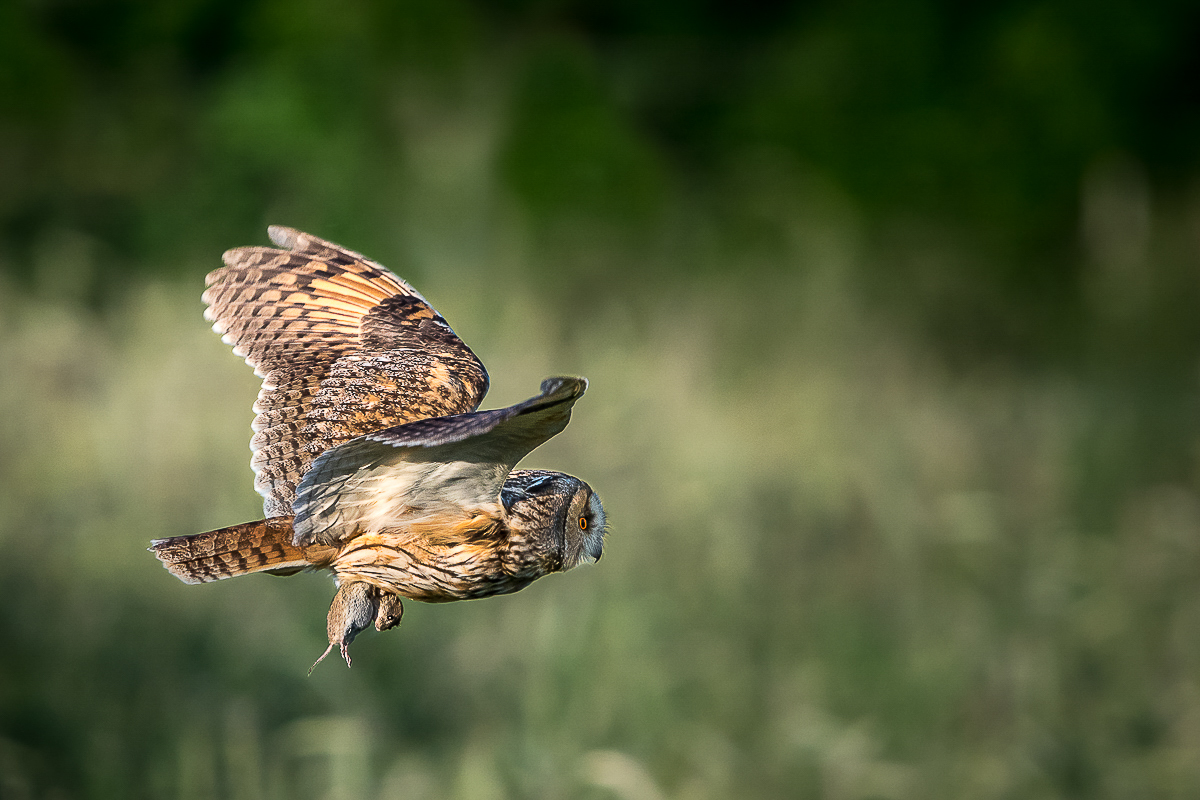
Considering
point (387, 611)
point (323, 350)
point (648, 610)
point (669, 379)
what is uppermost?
point (669, 379)

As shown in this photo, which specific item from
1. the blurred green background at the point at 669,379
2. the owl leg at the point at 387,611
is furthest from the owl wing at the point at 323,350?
the blurred green background at the point at 669,379

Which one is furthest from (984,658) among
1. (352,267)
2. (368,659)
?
(352,267)

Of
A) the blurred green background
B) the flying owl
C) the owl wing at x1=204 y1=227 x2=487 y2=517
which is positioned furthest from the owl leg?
the blurred green background

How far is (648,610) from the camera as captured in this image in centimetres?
272

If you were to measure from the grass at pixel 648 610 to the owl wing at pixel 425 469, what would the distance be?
1158 mm

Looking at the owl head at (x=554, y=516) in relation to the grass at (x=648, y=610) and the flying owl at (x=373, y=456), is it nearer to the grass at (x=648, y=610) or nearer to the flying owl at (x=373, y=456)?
the flying owl at (x=373, y=456)

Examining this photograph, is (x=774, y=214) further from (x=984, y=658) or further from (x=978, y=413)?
(x=984, y=658)

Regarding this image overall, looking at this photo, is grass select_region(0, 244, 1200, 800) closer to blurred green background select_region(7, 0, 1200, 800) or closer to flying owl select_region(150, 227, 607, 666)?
blurred green background select_region(7, 0, 1200, 800)

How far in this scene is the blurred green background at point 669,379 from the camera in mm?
2375

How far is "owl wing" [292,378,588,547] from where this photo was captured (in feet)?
2.23

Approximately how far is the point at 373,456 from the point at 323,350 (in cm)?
36

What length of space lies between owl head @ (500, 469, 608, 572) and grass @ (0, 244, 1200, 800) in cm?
104

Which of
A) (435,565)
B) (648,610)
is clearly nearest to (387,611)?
(435,565)

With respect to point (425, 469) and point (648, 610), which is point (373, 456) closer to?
point (425, 469)
